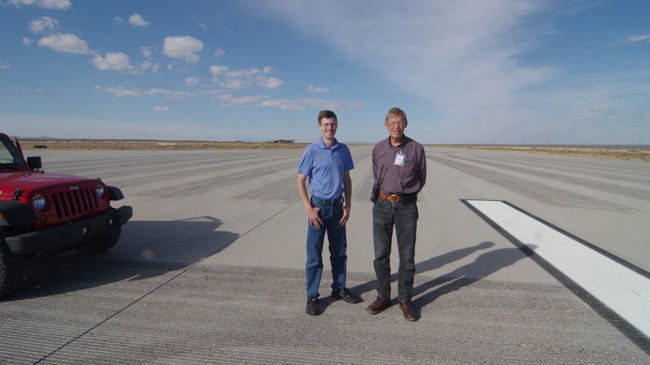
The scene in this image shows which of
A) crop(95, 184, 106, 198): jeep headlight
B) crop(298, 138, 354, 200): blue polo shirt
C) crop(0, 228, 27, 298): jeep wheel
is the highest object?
crop(298, 138, 354, 200): blue polo shirt

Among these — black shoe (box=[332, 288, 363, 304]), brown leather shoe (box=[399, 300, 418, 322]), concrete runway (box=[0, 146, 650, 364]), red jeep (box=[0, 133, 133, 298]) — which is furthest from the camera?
black shoe (box=[332, 288, 363, 304])

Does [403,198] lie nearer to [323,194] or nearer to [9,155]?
[323,194]

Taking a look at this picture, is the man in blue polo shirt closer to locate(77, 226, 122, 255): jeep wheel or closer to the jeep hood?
the jeep hood

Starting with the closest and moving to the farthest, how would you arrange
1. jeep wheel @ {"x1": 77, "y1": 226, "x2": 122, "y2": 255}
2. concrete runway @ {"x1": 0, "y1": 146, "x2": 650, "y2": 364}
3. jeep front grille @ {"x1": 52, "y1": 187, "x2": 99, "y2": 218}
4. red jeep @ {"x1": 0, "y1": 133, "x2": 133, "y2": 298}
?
concrete runway @ {"x1": 0, "y1": 146, "x2": 650, "y2": 364} < red jeep @ {"x1": 0, "y1": 133, "x2": 133, "y2": 298} < jeep front grille @ {"x1": 52, "y1": 187, "x2": 99, "y2": 218} < jeep wheel @ {"x1": 77, "y1": 226, "x2": 122, "y2": 255}

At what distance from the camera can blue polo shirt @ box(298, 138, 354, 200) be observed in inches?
127

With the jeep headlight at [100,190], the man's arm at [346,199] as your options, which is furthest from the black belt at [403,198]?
the jeep headlight at [100,190]

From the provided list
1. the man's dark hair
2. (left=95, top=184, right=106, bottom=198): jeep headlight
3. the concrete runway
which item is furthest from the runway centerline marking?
(left=95, top=184, right=106, bottom=198): jeep headlight

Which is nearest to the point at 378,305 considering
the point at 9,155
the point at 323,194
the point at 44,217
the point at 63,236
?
the point at 323,194

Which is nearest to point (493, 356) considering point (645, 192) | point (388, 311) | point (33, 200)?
point (388, 311)

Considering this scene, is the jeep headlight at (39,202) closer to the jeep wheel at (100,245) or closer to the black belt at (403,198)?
the jeep wheel at (100,245)

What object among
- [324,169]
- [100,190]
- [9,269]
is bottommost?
[9,269]

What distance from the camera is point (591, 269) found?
4203 mm

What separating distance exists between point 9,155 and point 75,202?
184cm

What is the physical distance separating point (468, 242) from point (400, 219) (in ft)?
9.23
